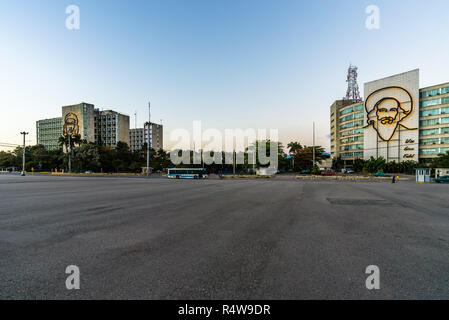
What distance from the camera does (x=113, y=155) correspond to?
67.7 m

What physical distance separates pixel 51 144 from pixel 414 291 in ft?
510

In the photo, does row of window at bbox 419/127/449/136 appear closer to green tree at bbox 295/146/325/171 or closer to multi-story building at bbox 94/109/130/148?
green tree at bbox 295/146/325/171

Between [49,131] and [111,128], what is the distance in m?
40.8

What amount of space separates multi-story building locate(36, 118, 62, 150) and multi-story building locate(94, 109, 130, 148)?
22.7 metres

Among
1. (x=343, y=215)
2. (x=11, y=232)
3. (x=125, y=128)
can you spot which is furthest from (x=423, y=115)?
(x=125, y=128)

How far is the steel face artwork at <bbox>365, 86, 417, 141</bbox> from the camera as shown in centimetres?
5550

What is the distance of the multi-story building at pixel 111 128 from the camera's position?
111250 millimetres

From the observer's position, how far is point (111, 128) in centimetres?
11319

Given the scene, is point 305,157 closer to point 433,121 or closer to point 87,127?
point 433,121

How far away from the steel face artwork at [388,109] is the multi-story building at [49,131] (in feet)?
487

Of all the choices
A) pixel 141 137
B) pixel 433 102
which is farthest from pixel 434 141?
pixel 141 137

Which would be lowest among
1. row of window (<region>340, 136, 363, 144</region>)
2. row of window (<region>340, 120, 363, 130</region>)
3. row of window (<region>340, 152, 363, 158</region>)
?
row of window (<region>340, 152, 363, 158</region>)

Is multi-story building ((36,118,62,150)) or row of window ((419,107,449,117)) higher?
multi-story building ((36,118,62,150))

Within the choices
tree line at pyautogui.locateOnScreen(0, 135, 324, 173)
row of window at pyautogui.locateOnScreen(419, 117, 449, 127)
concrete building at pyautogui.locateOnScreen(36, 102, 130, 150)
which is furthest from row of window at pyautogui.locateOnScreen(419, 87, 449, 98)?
concrete building at pyautogui.locateOnScreen(36, 102, 130, 150)
